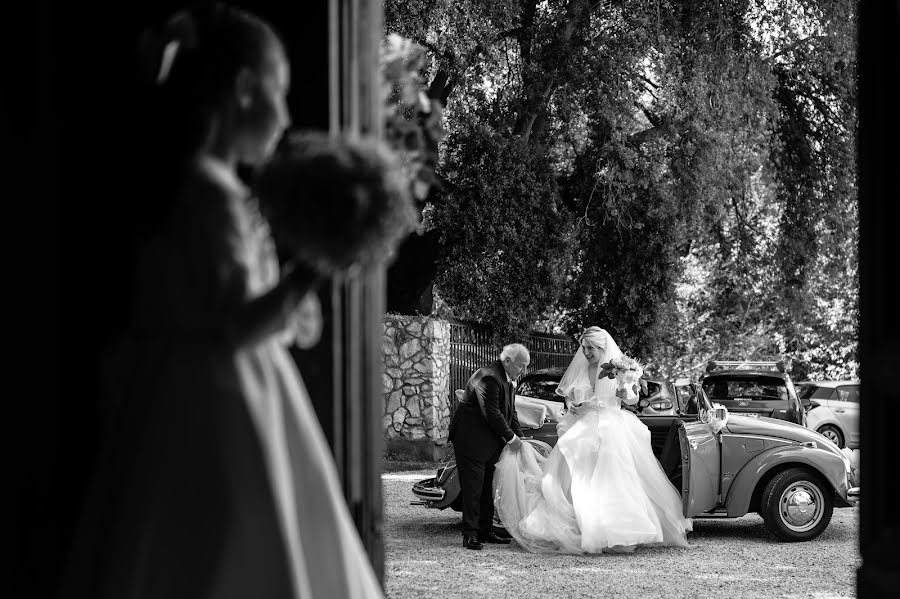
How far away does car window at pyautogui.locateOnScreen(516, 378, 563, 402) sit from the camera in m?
12.9

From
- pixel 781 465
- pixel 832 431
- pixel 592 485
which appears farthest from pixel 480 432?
pixel 832 431

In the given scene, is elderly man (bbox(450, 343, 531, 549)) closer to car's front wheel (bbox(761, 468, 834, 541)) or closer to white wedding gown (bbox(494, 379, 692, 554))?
white wedding gown (bbox(494, 379, 692, 554))

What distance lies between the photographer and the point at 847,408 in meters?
22.3

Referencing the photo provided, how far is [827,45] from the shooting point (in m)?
18.0

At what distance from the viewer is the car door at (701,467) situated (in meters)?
9.71

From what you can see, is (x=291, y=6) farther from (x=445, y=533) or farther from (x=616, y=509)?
(x=445, y=533)

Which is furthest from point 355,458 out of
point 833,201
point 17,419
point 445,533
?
point 833,201

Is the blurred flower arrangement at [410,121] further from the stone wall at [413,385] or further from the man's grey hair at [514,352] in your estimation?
the stone wall at [413,385]

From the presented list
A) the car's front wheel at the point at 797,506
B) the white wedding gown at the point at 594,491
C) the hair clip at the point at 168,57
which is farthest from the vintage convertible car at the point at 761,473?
the hair clip at the point at 168,57

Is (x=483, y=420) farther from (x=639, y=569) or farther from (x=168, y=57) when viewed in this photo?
(x=168, y=57)

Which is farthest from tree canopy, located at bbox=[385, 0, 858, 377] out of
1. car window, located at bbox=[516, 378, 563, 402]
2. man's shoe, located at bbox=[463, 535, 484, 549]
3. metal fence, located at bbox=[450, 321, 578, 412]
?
man's shoe, located at bbox=[463, 535, 484, 549]

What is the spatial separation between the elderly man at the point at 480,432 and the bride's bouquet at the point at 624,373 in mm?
815

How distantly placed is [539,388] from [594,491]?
3.62 meters

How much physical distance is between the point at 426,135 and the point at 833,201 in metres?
17.2
